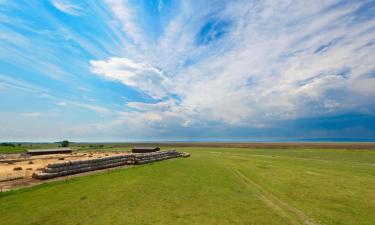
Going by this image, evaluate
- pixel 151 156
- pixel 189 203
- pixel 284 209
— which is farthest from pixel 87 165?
pixel 284 209

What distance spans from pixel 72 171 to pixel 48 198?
28.0ft

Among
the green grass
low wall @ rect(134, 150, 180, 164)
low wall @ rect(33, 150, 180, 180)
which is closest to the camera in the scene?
the green grass

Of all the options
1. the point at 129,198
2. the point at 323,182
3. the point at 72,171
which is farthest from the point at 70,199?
the point at 323,182

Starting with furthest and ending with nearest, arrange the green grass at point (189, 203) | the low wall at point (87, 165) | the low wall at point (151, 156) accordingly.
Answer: the low wall at point (151, 156), the low wall at point (87, 165), the green grass at point (189, 203)

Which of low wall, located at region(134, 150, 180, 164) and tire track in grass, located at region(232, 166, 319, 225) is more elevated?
low wall, located at region(134, 150, 180, 164)

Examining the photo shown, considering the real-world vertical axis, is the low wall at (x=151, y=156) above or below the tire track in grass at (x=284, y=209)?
above

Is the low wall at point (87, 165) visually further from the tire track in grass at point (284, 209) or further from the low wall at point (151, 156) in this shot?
the tire track in grass at point (284, 209)

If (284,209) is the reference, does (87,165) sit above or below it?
above

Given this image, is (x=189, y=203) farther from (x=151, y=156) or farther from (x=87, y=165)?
(x=151, y=156)

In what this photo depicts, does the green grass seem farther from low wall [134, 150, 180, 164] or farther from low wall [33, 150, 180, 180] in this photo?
low wall [134, 150, 180, 164]

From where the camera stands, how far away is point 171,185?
14.4m

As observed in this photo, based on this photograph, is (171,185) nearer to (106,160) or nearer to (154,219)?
(154,219)

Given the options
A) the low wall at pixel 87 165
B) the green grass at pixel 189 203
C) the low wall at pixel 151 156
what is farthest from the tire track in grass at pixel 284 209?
the low wall at pixel 151 156

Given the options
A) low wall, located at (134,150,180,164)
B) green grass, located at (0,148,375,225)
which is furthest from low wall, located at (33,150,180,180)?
green grass, located at (0,148,375,225)
